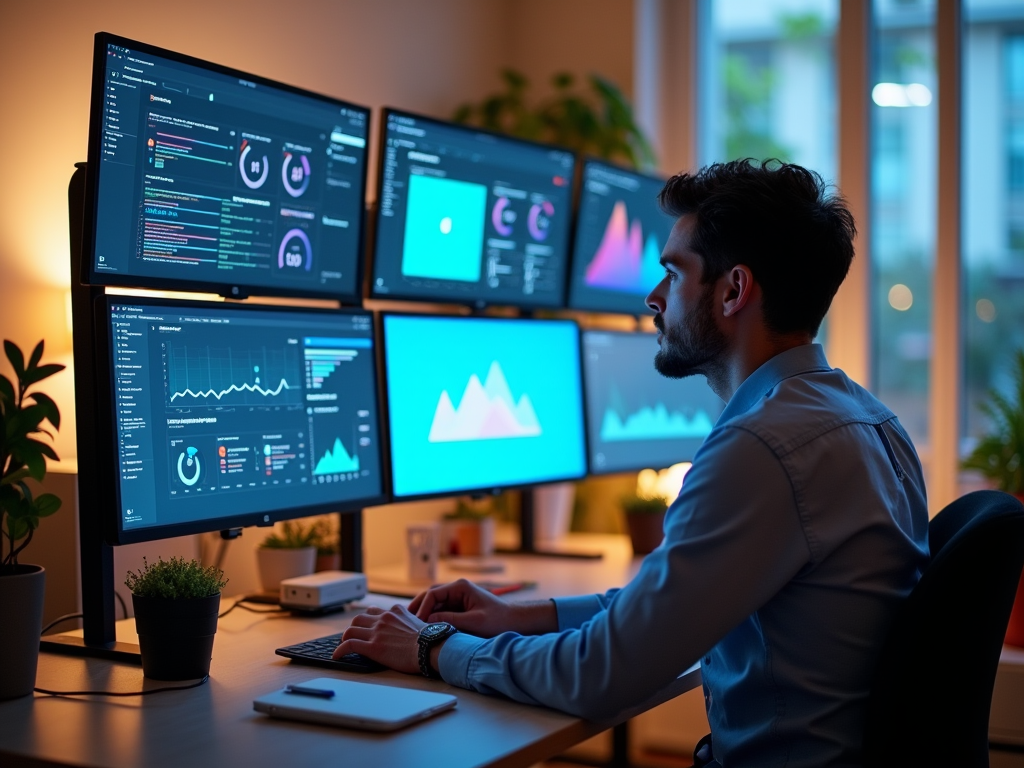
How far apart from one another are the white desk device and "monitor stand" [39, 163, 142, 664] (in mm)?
330

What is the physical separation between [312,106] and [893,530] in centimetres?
123

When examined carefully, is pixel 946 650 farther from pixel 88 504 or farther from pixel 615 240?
pixel 615 240

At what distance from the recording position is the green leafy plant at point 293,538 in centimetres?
213

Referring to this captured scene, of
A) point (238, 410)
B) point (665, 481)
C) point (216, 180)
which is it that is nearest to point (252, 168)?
point (216, 180)

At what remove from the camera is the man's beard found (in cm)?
159

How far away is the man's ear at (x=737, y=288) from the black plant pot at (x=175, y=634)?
825 mm

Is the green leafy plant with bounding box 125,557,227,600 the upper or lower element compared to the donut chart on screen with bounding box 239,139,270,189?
lower

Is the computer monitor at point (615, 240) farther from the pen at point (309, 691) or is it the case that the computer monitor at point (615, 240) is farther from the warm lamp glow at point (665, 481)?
the pen at point (309, 691)

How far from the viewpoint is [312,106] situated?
1.96 metres

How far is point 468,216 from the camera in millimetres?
2408

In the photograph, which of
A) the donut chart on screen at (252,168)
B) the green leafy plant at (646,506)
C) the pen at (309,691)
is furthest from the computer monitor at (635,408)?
the pen at (309,691)

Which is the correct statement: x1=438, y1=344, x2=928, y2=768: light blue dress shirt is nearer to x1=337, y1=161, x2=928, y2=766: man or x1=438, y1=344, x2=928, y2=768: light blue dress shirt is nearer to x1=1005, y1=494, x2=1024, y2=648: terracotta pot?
x1=337, y1=161, x2=928, y2=766: man

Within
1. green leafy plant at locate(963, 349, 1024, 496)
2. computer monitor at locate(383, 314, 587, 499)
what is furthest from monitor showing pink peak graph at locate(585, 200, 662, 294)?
Answer: green leafy plant at locate(963, 349, 1024, 496)

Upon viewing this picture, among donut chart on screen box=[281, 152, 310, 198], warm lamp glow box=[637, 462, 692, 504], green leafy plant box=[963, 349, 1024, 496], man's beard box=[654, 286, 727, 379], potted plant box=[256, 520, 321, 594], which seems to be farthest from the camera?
warm lamp glow box=[637, 462, 692, 504]
